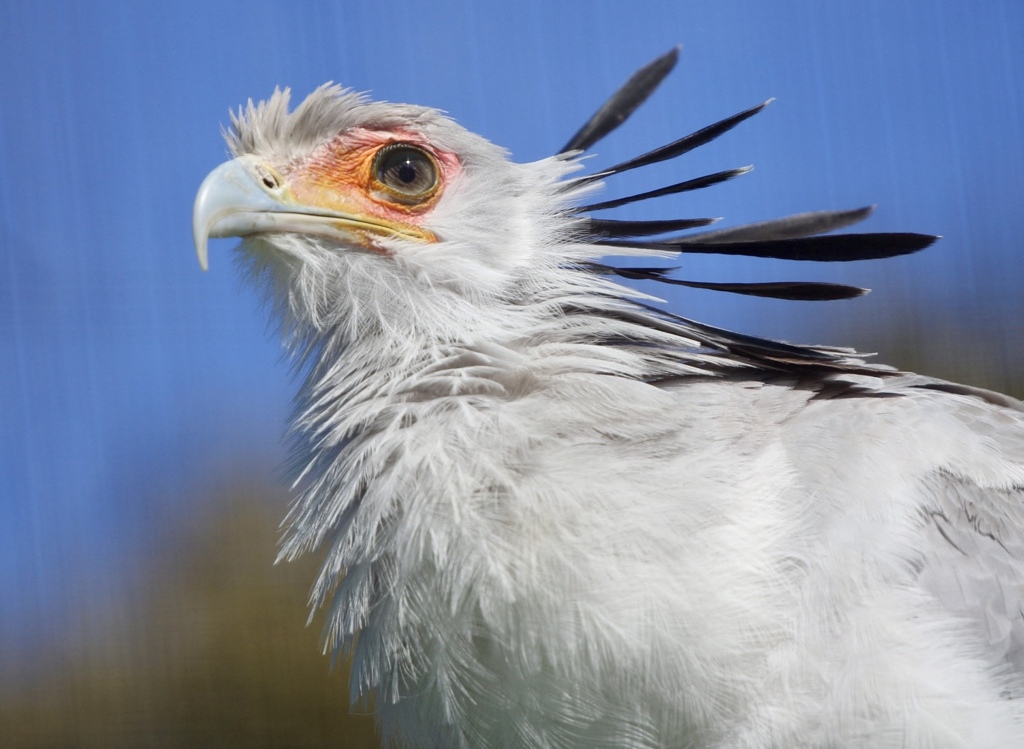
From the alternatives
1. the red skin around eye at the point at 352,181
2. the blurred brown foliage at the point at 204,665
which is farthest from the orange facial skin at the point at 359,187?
the blurred brown foliage at the point at 204,665

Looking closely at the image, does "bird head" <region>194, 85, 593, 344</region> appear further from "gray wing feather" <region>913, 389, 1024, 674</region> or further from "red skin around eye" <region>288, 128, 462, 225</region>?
"gray wing feather" <region>913, 389, 1024, 674</region>

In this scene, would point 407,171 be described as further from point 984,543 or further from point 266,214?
point 984,543

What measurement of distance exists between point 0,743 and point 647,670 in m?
3.46

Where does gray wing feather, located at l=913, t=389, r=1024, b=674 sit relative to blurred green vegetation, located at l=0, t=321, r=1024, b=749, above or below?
above

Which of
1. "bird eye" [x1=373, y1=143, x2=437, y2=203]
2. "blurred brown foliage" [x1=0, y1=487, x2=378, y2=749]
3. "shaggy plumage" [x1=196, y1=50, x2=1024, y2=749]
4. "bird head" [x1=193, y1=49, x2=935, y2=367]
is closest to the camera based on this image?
"shaggy plumage" [x1=196, y1=50, x2=1024, y2=749]

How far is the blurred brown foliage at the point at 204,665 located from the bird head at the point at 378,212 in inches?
89.1

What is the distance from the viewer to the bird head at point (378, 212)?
1.56 m

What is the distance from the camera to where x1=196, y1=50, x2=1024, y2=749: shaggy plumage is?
3.95ft

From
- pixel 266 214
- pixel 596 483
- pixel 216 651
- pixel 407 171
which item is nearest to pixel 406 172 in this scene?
pixel 407 171

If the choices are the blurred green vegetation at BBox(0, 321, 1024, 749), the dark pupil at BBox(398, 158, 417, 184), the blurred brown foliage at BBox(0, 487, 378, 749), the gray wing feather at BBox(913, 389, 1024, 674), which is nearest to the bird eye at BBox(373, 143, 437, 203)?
the dark pupil at BBox(398, 158, 417, 184)

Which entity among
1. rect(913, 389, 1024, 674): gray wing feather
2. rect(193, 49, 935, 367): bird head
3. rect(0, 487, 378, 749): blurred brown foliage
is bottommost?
rect(0, 487, 378, 749): blurred brown foliage

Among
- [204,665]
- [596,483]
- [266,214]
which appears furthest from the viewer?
[204,665]

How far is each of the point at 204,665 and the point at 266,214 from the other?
2.64 meters

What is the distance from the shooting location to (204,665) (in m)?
3.68
